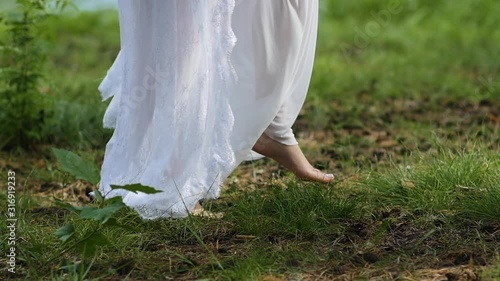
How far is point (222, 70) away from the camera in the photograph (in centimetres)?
329

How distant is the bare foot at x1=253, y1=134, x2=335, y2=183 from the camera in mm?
3725

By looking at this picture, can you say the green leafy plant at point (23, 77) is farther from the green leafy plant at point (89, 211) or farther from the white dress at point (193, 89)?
the green leafy plant at point (89, 211)

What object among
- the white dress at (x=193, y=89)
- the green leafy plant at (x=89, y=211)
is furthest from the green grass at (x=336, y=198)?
the white dress at (x=193, y=89)

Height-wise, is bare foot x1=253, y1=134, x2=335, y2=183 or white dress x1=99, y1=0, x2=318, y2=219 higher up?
white dress x1=99, y1=0, x2=318, y2=219

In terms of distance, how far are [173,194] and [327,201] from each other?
56 cm

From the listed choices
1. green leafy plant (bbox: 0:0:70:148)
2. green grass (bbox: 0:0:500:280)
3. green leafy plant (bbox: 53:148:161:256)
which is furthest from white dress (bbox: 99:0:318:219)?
green leafy plant (bbox: 0:0:70:148)

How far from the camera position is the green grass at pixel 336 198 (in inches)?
114

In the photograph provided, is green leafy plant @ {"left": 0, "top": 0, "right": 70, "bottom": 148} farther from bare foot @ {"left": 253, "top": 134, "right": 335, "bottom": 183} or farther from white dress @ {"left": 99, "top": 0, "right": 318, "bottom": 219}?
bare foot @ {"left": 253, "top": 134, "right": 335, "bottom": 183}

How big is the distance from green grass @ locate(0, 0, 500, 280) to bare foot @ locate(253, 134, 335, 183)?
0.29 feet

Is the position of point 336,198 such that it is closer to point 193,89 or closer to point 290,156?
point 290,156

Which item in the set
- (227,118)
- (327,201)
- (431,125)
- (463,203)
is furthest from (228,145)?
(431,125)

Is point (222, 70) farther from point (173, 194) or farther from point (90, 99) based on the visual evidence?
point (90, 99)

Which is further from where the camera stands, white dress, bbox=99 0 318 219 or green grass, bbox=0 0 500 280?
white dress, bbox=99 0 318 219

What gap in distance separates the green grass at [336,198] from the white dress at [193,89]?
168mm
